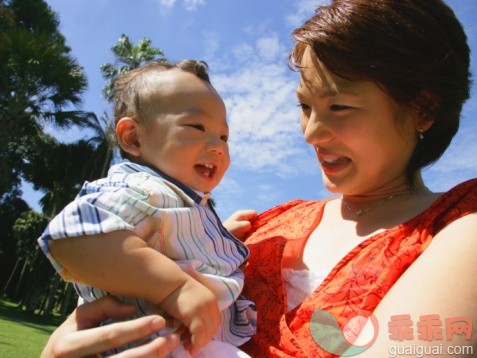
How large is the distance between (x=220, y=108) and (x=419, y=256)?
91cm

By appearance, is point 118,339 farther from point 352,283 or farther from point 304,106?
point 304,106

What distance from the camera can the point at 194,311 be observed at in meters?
1.19

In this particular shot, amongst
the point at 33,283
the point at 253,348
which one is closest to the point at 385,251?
the point at 253,348

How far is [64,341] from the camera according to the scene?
46.8 inches

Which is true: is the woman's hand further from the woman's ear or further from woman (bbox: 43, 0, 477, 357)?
the woman's ear

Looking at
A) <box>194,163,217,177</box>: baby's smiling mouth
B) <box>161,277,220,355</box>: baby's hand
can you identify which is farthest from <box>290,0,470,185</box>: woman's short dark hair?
<box>161,277,220,355</box>: baby's hand

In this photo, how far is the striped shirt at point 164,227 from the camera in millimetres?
1240

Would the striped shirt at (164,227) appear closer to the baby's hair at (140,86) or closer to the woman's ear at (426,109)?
the baby's hair at (140,86)

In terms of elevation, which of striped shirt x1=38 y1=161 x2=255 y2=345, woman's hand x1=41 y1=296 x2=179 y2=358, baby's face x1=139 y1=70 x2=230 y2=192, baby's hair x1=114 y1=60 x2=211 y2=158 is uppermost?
baby's hair x1=114 y1=60 x2=211 y2=158

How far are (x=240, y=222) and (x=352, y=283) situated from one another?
0.80 metres

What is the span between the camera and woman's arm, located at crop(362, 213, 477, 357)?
1.04m

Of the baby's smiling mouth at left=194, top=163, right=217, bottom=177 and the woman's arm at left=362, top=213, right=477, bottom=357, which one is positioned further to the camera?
the baby's smiling mouth at left=194, top=163, right=217, bottom=177

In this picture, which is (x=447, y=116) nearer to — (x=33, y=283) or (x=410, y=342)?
(x=410, y=342)

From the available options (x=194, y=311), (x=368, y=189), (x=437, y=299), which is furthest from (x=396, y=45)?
(x=194, y=311)
